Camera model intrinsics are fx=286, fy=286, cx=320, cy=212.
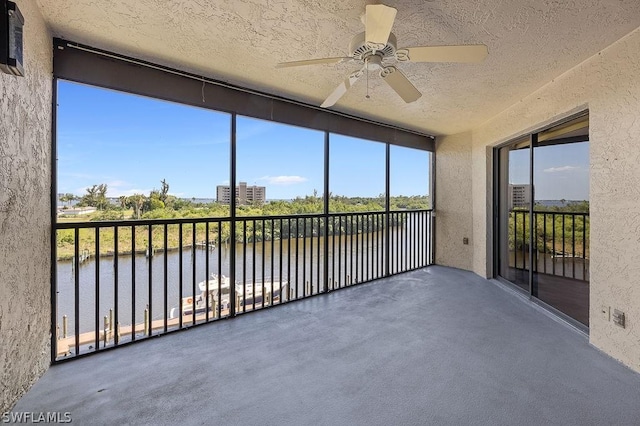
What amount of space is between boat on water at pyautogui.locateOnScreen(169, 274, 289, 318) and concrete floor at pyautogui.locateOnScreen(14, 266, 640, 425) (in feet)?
0.79

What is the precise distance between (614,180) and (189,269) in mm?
3450

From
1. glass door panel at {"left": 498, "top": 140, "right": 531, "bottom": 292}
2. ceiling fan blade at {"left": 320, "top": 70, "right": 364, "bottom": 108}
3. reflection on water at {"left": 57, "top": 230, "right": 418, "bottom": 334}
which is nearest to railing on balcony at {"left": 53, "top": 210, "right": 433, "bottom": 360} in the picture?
reflection on water at {"left": 57, "top": 230, "right": 418, "bottom": 334}

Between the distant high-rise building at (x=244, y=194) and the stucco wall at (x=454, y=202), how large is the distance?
299cm

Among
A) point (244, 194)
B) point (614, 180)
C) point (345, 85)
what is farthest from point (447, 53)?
point (244, 194)

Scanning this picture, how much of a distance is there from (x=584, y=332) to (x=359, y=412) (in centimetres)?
215

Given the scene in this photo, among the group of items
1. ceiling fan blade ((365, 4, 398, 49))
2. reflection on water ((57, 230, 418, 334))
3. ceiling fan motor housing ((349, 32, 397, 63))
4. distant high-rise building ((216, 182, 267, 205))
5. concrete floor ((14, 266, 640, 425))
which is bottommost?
concrete floor ((14, 266, 640, 425))

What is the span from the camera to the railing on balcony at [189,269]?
212 cm

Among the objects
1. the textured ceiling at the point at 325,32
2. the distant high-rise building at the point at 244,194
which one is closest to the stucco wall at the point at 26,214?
the textured ceiling at the point at 325,32

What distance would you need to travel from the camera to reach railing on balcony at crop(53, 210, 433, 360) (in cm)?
212

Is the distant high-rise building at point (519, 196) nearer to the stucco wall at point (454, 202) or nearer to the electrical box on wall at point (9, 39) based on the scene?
the stucco wall at point (454, 202)

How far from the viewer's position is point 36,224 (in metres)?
1.73

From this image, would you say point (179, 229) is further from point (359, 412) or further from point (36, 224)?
point (359, 412)

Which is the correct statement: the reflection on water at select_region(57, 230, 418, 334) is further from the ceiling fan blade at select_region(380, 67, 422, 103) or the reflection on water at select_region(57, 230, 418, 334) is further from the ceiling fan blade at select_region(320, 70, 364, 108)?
the ceiling fan blade at select_region(380, 67, 422, 103)

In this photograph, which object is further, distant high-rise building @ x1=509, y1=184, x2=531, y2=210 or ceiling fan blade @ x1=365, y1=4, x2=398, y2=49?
distant high-rise building @ x1=509, y1=184, x2=531, y2=210
